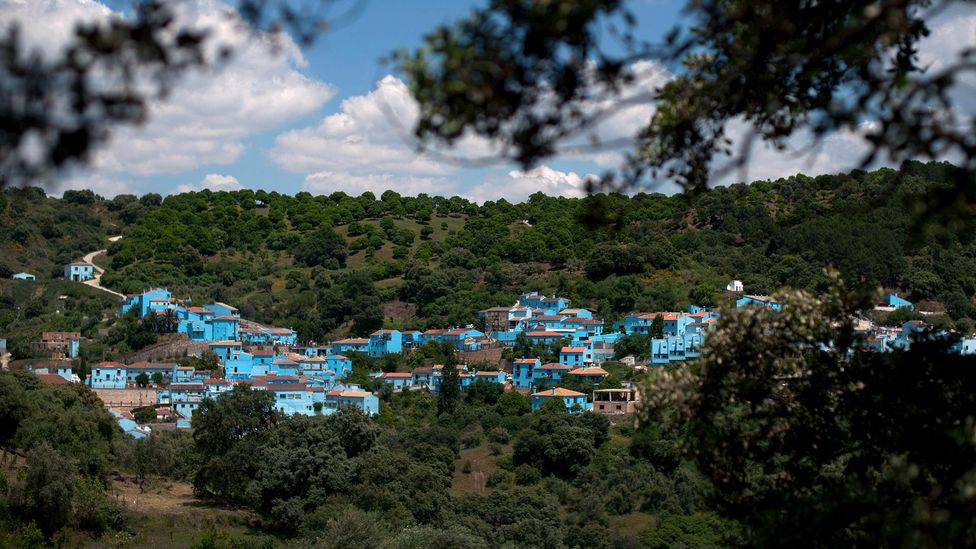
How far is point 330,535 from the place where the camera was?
2080cm

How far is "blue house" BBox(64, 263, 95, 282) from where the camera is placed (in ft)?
205

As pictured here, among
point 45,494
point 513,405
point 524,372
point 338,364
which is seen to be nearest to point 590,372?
point 524,372

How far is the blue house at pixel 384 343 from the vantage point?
170 ft

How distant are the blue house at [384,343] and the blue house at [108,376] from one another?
11.7 meters

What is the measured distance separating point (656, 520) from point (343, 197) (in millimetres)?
62494

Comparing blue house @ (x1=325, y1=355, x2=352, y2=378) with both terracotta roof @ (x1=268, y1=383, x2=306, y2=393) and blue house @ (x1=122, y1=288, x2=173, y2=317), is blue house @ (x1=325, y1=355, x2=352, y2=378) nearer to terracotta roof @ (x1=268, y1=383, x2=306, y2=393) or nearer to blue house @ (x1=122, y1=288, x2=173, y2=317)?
terracotta roof @ (x1=268, y1=383, x2=306, y2=393)

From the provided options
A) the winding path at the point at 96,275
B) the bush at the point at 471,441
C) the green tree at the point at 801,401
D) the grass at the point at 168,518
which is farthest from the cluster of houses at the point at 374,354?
the green tree at the point at 801,401

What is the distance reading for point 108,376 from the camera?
4472 cm

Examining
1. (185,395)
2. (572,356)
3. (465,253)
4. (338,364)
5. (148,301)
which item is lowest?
(185,395)

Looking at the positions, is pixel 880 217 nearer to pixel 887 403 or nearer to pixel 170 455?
pixel 170 455

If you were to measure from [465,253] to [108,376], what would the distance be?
2574cm

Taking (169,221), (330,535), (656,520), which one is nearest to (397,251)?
(169,221)

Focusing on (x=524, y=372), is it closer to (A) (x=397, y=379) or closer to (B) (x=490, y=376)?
(B) (x=490, y=376)

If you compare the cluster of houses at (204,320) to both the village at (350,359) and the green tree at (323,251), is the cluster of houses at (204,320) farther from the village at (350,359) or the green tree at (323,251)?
the green tree at (323,251)
